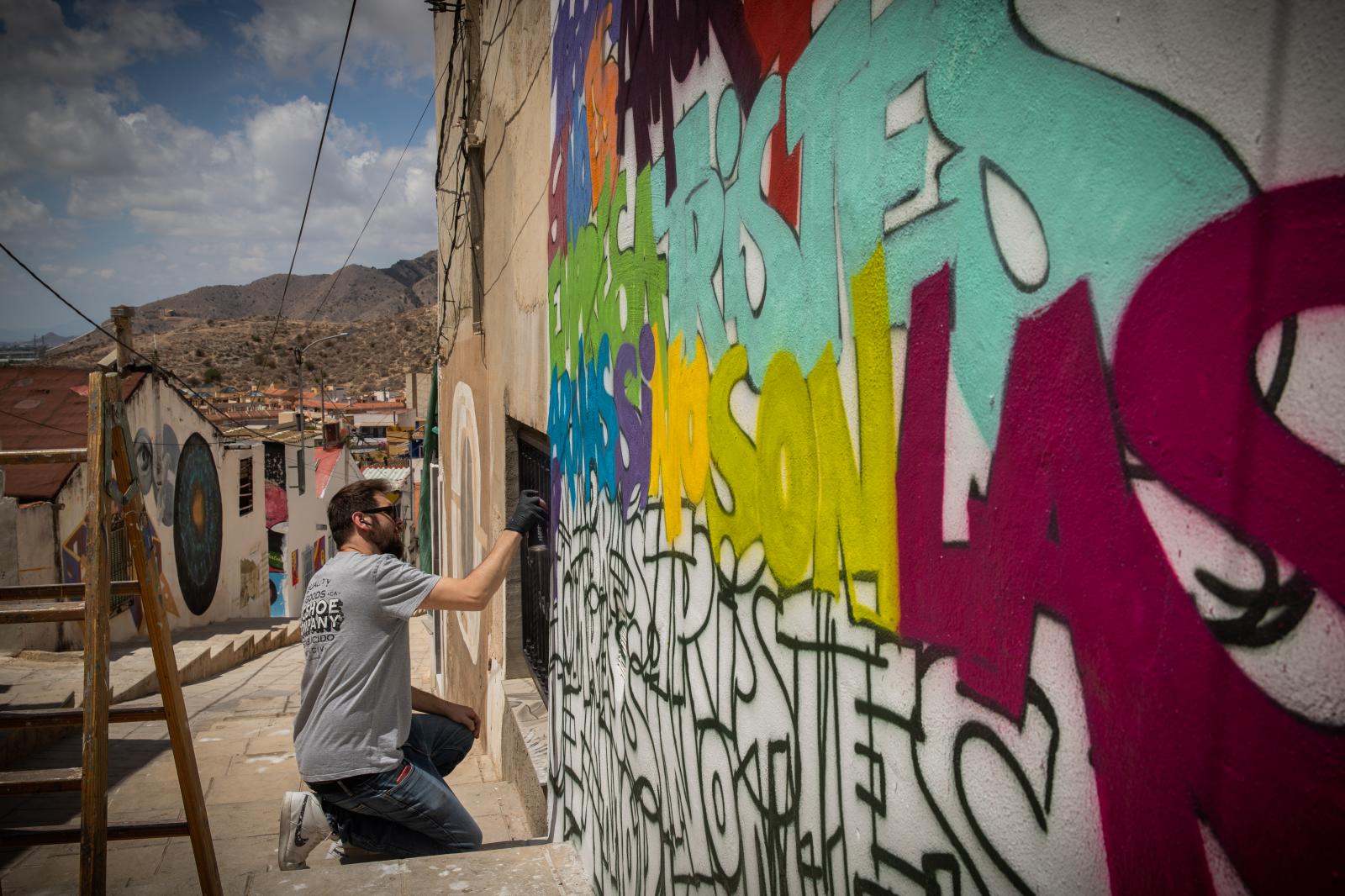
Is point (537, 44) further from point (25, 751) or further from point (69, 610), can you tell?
point (25, 751)

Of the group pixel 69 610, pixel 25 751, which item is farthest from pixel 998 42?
pixel 25 751

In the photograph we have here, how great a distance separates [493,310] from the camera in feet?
20.8

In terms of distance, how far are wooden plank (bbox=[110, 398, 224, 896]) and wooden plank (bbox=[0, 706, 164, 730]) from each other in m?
0.10

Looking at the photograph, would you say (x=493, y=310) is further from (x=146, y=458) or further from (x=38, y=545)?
(x=146, y=458)

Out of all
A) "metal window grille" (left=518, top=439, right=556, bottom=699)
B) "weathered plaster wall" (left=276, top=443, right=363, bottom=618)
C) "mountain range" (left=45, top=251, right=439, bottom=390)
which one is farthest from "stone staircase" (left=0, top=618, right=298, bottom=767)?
"mountain range" (left=45, top=251, right=439, bottom=390)

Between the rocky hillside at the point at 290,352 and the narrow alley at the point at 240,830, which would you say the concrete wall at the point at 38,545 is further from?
the rocky hillside at the point at 290,352

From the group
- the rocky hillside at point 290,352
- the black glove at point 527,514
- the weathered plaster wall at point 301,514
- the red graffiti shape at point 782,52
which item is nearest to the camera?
the red graffiti shape at point 782,52

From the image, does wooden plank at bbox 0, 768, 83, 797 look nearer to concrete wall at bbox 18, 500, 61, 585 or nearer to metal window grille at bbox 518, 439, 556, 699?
metal window grille at bbox 518, 439, 556, 699

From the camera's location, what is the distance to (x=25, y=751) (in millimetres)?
7082

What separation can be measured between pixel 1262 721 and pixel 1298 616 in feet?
0.29

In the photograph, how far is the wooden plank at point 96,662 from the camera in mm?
2961

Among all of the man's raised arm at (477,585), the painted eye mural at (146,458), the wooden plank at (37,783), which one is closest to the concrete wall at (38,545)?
the painted eye mural at (146,458)

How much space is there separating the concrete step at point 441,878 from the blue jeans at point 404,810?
0.38ft

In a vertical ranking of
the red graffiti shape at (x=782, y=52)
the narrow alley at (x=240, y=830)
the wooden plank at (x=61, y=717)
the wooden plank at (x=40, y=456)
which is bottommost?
the narrow alley at (x=240, y=830)
